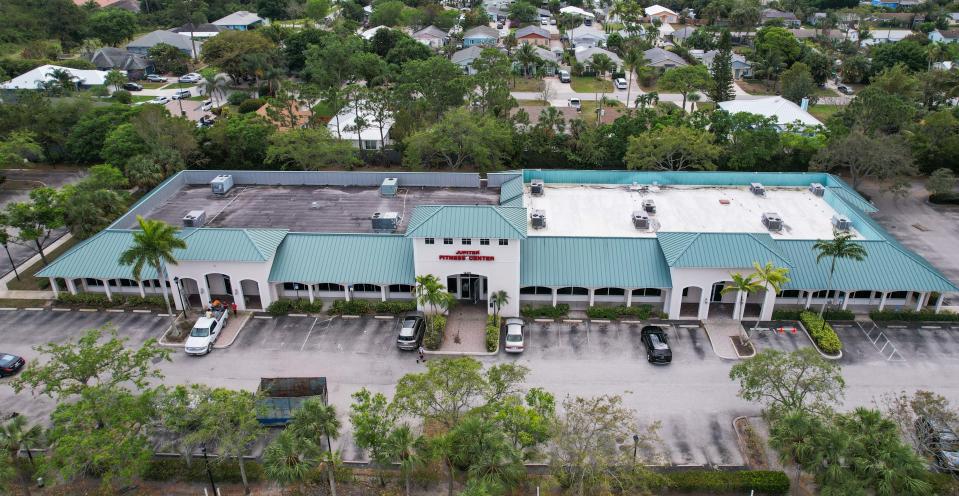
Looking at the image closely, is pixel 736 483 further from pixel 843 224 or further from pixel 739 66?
pixel 739 66

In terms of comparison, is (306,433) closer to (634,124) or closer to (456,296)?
(456,296)

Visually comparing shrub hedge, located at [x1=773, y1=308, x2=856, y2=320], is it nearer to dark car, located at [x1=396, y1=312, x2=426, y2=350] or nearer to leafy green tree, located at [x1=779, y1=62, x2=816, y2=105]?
dark car, located at [x1=396, y1=312, x2=426, y2=350]

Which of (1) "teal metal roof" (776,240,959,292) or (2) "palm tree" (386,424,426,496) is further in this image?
(1) "teal metal roof" (776,240,959,292)

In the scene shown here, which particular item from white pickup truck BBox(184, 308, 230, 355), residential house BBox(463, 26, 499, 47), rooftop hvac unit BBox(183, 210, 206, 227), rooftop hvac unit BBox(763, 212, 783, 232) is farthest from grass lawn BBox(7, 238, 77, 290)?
residential house BBox(463, 26, 499, 47)

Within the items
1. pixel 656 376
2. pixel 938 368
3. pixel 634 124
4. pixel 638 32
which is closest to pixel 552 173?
pixel 634 124

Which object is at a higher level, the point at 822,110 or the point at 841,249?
the point at 841,249

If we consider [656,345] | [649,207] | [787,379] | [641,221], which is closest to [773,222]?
[649,207]
